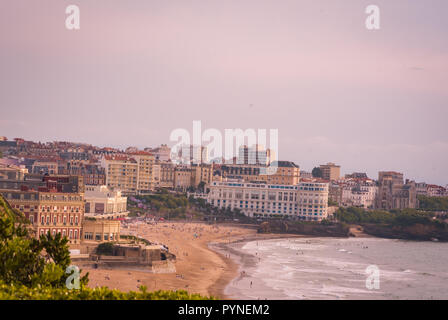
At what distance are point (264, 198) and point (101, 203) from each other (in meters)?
45.1

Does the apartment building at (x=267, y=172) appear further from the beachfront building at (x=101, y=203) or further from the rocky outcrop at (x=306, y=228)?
the beachfront building at (x=101, y=203)

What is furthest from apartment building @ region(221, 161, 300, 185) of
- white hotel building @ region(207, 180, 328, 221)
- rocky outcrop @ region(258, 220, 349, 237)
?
rocky outcrop @ region(258, 220, 349, 237)

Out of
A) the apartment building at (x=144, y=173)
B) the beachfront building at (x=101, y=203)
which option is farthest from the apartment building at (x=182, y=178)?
the beachfront building at (x=101, y=203)

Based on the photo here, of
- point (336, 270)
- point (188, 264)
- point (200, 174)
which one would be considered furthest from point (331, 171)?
point (188, 264)

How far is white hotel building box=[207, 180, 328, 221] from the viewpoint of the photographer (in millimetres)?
115312

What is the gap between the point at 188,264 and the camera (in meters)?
56.2

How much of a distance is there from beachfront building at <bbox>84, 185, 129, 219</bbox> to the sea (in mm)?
13701

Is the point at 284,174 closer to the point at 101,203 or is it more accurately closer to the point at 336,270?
the point at 101,203

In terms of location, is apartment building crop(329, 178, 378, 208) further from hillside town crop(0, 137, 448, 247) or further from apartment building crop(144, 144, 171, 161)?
apartment building crop(144, 144, 171, 161)

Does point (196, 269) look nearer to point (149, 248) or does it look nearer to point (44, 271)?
point (149, 248)

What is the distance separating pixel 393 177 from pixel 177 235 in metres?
81.4

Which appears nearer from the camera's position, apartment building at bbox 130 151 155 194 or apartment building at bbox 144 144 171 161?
apartment building at bbox 130 151 155 194

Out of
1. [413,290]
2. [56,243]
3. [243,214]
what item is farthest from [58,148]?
[56,243]

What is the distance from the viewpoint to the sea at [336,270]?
149 feet
